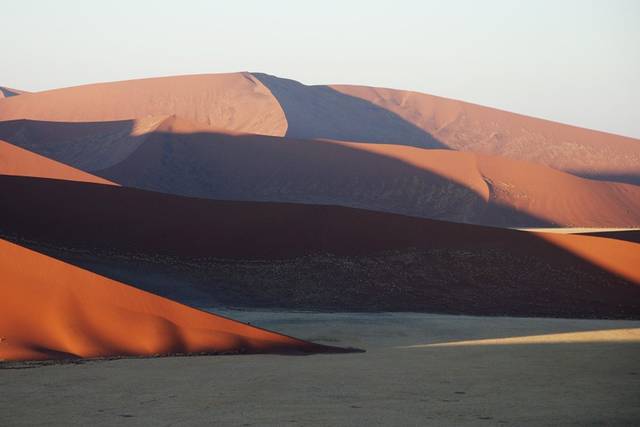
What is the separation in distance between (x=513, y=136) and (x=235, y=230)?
78.5 metres

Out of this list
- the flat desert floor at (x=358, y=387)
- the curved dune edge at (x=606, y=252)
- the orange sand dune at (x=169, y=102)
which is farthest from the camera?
the orange sand dune at (x=169, y=102)

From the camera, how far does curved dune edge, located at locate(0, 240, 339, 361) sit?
41.6 ft

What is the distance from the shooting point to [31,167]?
37719mm

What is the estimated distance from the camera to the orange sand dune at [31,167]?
3717 cm

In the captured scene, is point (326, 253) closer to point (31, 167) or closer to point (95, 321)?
point (95, 321)

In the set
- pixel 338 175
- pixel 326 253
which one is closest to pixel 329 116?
pixel 338 175

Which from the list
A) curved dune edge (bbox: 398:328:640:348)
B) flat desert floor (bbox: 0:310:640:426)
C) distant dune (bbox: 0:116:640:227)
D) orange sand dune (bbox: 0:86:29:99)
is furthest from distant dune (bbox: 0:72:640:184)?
flat desert floor (bbox: 0:310:640:426)

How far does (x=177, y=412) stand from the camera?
341 inches

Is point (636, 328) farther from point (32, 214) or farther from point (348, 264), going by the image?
point (32, 214)

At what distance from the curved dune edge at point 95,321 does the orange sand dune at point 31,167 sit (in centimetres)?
2429

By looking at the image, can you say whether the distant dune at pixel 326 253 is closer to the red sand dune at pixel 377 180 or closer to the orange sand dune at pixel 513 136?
the red sand dune at pixel 377 180

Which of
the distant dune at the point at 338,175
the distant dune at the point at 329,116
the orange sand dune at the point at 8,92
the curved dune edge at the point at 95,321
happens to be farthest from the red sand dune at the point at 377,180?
the orange sand dune at the point at 8,92

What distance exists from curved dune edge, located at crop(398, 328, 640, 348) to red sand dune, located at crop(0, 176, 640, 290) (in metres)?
8.31

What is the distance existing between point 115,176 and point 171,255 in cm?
3036
